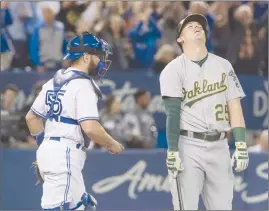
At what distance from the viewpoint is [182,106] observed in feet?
23.9

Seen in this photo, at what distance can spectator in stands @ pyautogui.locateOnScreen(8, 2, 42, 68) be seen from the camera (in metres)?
12.4

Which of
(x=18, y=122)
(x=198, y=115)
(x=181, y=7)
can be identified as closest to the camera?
(x=198, y=115)

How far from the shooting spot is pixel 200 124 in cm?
725

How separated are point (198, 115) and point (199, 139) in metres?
0.20

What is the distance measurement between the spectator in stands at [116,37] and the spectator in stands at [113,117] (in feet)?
2.90

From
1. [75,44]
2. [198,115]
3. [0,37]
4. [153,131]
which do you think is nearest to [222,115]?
[198,115]

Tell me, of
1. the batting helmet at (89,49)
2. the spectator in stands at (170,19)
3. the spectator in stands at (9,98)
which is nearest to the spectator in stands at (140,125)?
the spectator in stands at (170,19)

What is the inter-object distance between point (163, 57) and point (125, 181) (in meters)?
1.95

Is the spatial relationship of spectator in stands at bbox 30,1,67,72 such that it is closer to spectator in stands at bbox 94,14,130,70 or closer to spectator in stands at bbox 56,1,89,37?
spectator in stands at bbox 56,1,89,37

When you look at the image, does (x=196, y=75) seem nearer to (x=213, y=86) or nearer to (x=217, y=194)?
(x=213, y=86)

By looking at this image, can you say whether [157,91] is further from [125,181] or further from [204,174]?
[204,174]

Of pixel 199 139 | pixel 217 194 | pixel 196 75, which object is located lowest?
pixel 217 194

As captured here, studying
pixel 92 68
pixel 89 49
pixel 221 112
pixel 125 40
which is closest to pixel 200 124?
pixel 221 112

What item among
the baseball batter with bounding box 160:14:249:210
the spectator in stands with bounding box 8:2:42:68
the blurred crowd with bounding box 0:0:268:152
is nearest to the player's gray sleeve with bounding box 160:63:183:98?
the baseball batter with bounding box 160:14:249:210
